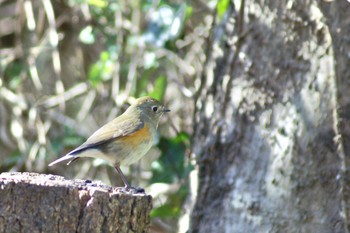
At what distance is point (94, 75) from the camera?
20.0 ft

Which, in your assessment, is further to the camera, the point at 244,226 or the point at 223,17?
the point at 223,17

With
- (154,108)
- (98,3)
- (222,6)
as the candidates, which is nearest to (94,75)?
(98,3)

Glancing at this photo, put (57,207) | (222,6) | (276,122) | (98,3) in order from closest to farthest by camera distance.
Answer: (57,207) < (276,122) < (222,6) < (98,3)

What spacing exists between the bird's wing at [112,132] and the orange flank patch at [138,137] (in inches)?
0.8

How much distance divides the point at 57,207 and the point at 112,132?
5.62 ft

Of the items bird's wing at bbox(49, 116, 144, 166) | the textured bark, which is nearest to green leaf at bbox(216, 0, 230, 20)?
bird's wing at bbox(49, 116, 144, 166)

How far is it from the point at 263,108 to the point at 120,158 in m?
0.98

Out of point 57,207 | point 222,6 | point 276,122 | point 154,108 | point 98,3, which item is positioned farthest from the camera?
point 98,3

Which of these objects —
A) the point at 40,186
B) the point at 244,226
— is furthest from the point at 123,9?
the point at 40,186

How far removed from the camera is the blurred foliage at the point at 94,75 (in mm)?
5750

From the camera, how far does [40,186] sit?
124 inches

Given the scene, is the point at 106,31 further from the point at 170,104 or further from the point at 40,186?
the point at 40,186

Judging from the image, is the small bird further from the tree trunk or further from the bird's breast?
the tree trunk

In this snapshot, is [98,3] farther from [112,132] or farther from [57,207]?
[57,207]
